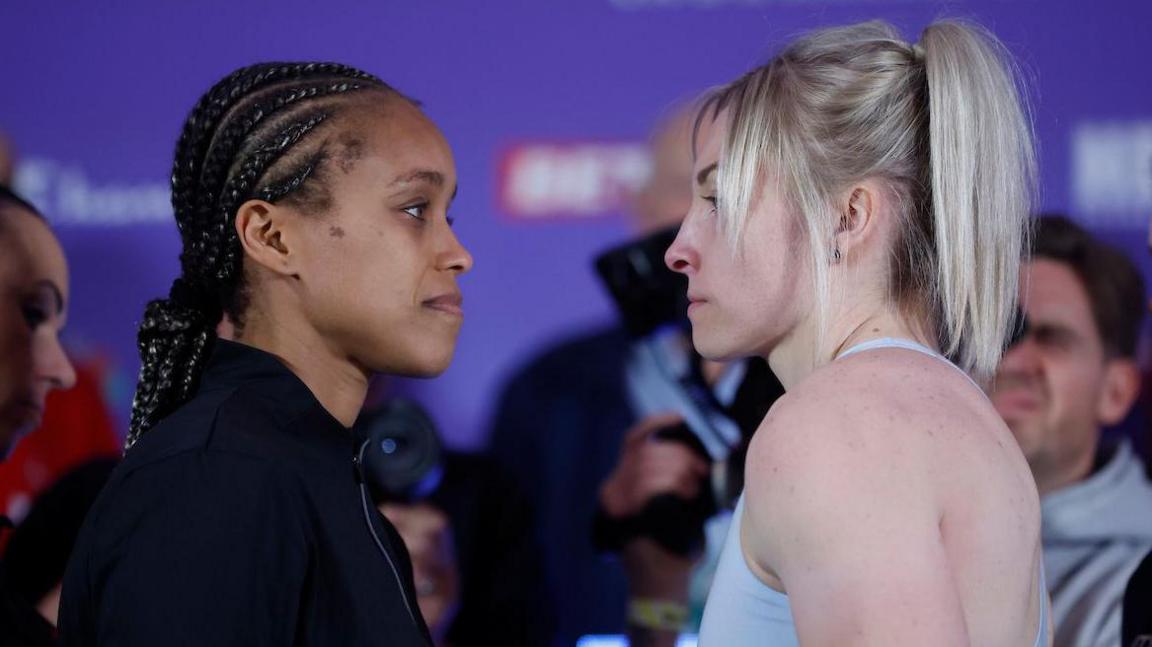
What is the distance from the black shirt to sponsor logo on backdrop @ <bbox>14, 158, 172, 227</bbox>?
1.55 meters

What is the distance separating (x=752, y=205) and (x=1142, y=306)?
1678mm

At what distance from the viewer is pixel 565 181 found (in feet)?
9.02

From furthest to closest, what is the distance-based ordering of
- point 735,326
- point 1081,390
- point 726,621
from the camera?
point 1081,390, point 735,326, point 726,621

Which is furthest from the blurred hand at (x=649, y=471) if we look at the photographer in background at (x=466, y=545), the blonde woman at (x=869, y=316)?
the blonde woman at (x=869, y=316)

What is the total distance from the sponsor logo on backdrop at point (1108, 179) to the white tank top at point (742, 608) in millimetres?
1668

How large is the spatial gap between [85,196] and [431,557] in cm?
110

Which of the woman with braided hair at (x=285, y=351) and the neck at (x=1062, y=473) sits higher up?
A: the woman with braided hair at (x=285, y=351)

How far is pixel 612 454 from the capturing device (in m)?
2.75

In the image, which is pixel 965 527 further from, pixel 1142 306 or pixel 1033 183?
pixel 1142 306

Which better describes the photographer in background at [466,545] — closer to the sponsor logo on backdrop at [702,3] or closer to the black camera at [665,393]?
the black camera at [665,393]

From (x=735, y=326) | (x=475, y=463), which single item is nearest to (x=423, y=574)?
(x=475, y=463)

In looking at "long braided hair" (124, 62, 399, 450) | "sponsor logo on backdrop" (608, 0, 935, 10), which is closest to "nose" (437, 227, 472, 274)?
"long braided hair" (124, 62, 399, 450)

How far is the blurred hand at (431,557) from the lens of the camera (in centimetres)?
263

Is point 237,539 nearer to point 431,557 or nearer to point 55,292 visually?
point 55,292
